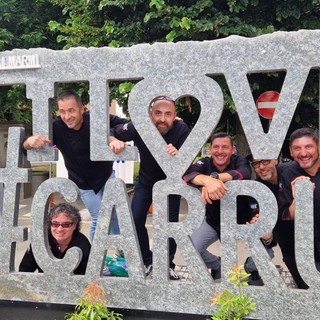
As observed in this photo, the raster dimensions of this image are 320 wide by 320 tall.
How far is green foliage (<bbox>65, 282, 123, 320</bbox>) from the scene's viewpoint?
280 cm

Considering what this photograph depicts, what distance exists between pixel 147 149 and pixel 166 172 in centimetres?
46

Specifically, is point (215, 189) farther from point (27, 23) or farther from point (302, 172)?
point (27, 23)

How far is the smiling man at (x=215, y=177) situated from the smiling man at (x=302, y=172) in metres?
0.27

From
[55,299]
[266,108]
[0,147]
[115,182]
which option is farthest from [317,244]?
[0,147]

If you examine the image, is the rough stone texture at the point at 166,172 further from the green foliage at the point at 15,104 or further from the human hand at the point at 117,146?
the green foliage at the point at 15,104

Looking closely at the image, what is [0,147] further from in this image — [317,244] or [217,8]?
[317,244]

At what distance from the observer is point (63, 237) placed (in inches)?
131

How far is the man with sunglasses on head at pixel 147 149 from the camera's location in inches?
127

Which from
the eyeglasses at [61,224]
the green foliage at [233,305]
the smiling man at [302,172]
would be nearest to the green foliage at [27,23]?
the eyeglasses at [61,224]

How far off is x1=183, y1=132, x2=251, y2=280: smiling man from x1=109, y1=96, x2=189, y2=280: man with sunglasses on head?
217mm

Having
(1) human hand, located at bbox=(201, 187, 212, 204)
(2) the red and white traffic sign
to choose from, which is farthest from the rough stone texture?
(2) the red and white traffic sign

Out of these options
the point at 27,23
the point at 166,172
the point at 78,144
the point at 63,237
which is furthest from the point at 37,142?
the point at 27,23

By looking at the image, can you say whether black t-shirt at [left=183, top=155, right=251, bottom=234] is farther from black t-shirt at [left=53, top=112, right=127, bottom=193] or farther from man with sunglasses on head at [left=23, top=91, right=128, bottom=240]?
black t-shirt at [left=53, top=112, right=127, bottom=193]

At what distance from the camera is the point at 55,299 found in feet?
10.4
